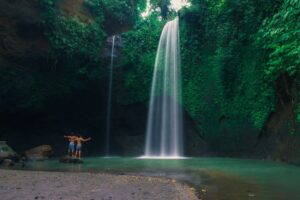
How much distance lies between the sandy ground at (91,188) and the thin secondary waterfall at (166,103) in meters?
11.4

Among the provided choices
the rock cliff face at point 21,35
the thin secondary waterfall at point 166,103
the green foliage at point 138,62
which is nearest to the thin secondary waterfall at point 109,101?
the green foliage at point 138,62

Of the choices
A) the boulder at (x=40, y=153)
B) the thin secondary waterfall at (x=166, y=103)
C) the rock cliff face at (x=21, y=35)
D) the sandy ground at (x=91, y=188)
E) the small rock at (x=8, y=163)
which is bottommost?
the sandy ground at (x=91, y=188)

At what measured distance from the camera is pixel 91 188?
779 centimetres

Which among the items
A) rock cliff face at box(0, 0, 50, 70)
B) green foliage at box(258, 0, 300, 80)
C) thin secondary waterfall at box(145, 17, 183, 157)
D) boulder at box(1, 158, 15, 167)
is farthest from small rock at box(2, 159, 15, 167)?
green foliage at box(258, 0, 300, 80)

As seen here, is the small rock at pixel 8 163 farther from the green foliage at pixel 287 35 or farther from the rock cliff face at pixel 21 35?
the green foliage at pixel 287 35

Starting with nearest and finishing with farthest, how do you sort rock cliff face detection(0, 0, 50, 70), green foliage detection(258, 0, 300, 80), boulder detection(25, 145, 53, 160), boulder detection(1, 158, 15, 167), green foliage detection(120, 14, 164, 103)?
green foliage detection(258, 0, 300, 80)
boulder detection(1, 158, 15, 167)
boulder detection(25, 145, 53, 160)
rock cliff face detection(0, 0, 50, 70)
green foliage detection(120, 14, 164, 103)

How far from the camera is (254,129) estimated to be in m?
17.2

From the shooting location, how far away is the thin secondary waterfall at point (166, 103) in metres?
21.0

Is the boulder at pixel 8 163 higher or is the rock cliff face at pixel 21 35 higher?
the rock cliff face at pixel 21 35

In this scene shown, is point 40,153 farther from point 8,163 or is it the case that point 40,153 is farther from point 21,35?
point 21,35

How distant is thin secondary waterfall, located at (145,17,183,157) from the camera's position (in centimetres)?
2103

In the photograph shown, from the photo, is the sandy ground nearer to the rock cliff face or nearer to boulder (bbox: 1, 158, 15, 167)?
boulder (bbox: 1, 158, 15, 167)

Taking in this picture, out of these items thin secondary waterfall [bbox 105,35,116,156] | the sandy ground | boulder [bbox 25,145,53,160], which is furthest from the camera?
thin secondary waterfall [bbox 105,35,116,156]

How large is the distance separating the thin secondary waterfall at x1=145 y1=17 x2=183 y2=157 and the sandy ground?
11.4 metres
